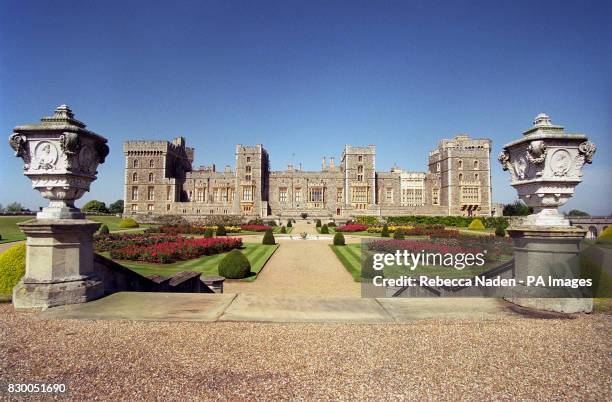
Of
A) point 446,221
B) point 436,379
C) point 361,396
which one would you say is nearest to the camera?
point 361,396

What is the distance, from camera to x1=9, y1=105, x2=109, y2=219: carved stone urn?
4613 mm

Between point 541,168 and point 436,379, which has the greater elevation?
point 541,168

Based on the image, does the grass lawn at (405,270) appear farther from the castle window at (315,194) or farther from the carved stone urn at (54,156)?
the castle window at (315,194)

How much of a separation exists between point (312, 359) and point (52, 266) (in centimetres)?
371

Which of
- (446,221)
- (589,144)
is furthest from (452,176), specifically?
(589,144)

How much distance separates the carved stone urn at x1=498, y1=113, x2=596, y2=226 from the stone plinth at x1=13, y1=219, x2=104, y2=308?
6168mm

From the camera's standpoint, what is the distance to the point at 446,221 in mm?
40781

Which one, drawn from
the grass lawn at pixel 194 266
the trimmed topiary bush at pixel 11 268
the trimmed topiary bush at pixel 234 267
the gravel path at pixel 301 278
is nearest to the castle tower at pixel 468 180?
the gravel path at pixel 301 278

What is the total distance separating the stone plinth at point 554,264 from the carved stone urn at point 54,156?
243 inches

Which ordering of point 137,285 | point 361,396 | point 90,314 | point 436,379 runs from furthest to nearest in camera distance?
1. point 137,285
2. point 90,314
3. point 436,379
4. point 361,396

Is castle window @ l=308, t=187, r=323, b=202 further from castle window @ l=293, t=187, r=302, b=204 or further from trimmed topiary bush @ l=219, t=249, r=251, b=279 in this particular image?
trimmed topiary bush @ l=219, t=249, r=251, b=279

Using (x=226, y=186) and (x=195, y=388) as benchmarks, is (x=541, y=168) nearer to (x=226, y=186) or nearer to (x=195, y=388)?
(x=195, y=388)

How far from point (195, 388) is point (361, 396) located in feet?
4.25

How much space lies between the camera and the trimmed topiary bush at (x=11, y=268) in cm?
553
